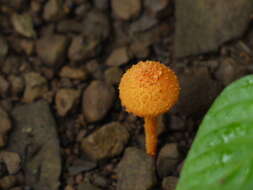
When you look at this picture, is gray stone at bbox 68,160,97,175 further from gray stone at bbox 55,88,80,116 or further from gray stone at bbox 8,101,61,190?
gray stone at bbox 55,88,80,116

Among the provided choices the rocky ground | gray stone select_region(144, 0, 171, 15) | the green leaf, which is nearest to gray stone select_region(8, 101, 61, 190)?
the rocky ground

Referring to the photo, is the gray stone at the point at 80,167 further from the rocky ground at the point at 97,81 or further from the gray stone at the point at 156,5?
the gray stone at the point at 156,5

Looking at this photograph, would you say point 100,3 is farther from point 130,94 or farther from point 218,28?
point 130,94

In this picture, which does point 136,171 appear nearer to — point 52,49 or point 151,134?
point 151,134

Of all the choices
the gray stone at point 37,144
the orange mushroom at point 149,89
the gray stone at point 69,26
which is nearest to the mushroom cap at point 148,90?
the orange mushroom at point 149,89

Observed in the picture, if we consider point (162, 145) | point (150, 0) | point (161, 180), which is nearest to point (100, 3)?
point (150, 0)

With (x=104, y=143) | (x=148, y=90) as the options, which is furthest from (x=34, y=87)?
(x=148, y=90)
